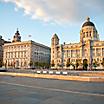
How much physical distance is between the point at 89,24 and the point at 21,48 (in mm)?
50447

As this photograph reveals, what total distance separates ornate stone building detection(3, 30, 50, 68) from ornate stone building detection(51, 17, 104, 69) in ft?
36.7

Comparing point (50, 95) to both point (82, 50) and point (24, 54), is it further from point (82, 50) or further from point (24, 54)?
point (24, 54)

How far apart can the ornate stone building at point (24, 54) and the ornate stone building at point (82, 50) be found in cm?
1118

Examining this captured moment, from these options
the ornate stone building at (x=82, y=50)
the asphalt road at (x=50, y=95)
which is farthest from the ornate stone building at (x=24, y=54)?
the asphalt road at (x=50, y=95)

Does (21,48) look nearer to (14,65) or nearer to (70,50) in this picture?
(14,65)

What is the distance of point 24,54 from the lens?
129750mm

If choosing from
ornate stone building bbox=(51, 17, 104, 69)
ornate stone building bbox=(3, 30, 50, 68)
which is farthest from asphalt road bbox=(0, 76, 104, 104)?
ornate stone building bbox=(3, 30, 50, 68)

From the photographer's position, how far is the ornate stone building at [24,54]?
415 feet

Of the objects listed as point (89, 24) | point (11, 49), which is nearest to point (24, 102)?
point (89, 24)

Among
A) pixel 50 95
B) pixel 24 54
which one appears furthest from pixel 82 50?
pixel 50 95

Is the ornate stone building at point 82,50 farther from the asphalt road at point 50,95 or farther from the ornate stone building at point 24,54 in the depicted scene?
the asphalt road at point 50,95

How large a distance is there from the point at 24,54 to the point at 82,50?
131ft

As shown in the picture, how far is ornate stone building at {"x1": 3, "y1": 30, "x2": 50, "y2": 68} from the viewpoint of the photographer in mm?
126562

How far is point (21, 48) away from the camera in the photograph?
436 ft
